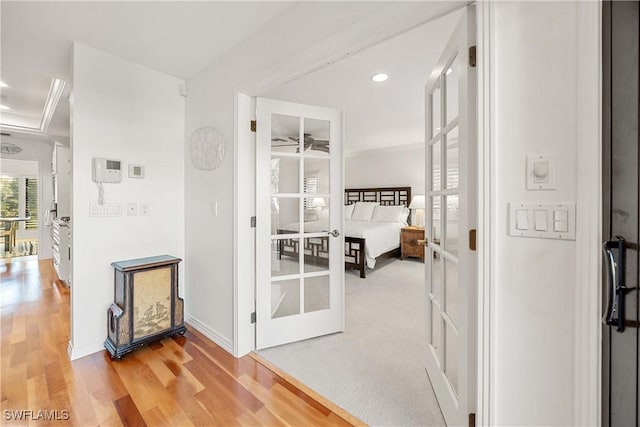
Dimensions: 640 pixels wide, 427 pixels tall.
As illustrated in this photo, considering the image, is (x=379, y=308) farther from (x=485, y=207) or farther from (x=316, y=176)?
(x=485, y=207)

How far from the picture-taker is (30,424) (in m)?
1.34

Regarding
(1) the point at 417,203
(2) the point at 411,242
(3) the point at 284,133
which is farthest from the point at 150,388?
(1) the point at 417,203

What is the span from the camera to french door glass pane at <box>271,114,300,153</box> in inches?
82.3

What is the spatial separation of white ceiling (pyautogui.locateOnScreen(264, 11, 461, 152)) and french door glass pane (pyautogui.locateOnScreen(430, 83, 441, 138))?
59 centimetres

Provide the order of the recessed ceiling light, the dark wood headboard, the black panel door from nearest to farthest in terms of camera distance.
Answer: the black panel door < the recessed ceiling light < the dark wood headboard

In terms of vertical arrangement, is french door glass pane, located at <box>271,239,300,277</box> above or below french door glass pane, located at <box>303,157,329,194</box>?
below

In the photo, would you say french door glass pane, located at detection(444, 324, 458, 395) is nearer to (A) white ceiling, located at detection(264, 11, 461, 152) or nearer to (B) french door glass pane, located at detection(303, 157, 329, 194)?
(B) french door glass pane, located at detection(303, 157, 329, 194)

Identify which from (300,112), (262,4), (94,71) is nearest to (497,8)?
(262,4)

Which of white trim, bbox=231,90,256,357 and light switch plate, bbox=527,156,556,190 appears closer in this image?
light switch plate, bbox=527,156,556,190

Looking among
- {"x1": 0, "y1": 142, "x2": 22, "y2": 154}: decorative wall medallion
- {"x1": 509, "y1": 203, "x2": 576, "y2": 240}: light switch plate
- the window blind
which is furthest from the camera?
the window blind

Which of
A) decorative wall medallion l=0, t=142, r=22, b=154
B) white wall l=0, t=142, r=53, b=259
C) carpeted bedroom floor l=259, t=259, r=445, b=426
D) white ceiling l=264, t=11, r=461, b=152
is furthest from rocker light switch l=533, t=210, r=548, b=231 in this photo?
decorative wall medallion l=0, t=142, r=22, b=154

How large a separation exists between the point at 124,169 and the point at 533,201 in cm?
267

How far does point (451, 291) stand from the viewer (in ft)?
4.29

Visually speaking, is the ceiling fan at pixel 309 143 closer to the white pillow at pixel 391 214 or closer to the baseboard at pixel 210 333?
the baseboard at pixel 210 333
